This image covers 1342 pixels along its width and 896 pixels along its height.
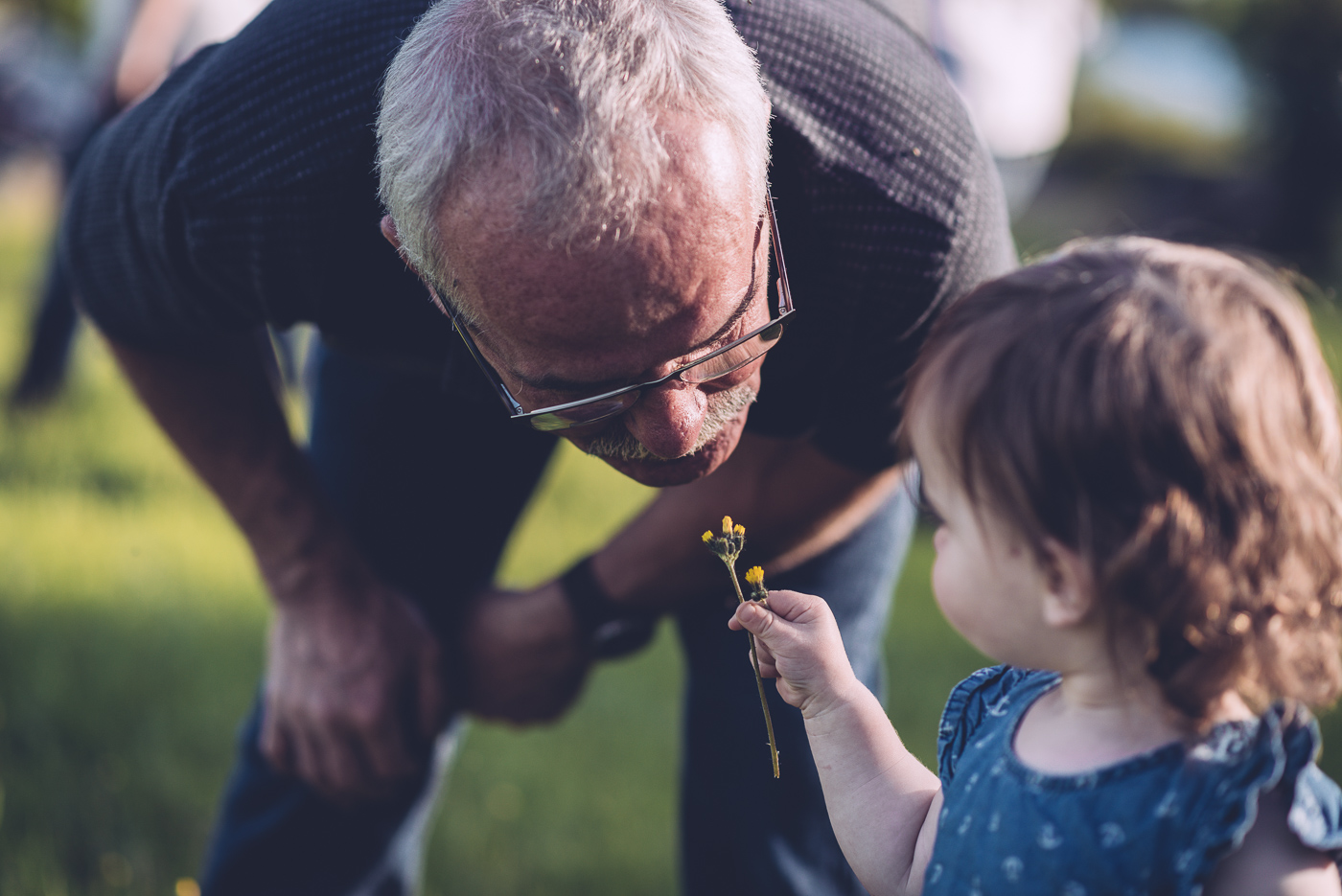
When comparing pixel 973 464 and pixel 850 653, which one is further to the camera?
pixel 850 653

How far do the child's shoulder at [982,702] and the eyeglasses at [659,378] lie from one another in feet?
1.68

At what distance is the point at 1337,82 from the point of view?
1011cm

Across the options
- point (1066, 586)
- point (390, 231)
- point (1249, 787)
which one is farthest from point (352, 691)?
point (1249, 787)

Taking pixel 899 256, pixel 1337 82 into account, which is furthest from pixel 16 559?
pixel 1337 82

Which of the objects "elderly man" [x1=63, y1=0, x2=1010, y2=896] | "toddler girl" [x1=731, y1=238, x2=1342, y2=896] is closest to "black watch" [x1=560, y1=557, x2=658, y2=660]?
"elderly man" [x1=63, y1=0, x2=1010, y2=896]

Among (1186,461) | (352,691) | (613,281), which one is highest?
(613,281)

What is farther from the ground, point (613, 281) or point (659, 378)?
point (613, 281)

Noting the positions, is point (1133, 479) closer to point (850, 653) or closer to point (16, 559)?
point (850, 653)

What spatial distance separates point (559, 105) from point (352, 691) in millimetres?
1264

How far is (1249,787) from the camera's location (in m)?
1.03

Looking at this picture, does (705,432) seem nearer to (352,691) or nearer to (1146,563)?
(1146,563)

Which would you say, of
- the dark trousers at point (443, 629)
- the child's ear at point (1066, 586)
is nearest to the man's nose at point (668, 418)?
the dark trousers at point (443, 629)

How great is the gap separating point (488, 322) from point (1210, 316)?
2.75ft

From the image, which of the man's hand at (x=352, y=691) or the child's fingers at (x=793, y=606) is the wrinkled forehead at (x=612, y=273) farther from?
the man's hand at (x=352, y=691)
